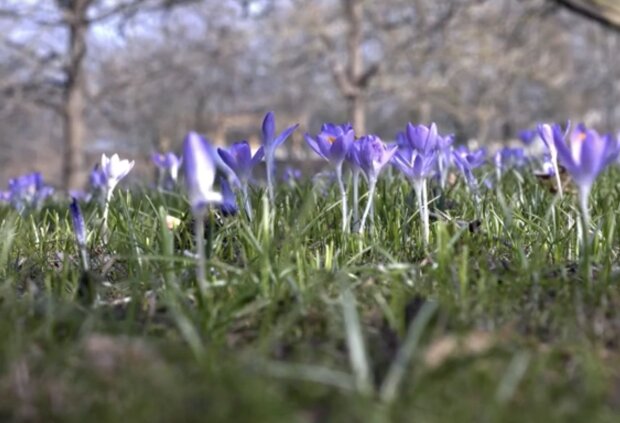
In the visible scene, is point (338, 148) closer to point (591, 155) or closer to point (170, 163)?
point (591, 155)

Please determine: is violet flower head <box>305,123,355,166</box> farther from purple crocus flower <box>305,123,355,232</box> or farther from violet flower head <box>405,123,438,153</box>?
violet flower head <box>405,123,438,153</box>

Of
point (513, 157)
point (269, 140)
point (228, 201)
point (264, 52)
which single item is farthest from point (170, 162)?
point (264, 52)

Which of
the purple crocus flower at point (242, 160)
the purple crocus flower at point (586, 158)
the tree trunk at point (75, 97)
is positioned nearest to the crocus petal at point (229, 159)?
the purple crocus flower at point (242, 160)

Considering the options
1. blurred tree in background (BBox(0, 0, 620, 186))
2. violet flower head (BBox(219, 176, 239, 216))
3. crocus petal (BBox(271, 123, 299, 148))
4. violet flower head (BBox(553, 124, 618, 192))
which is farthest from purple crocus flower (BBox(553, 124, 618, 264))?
blurred tree in background (BBox(0, 0, 620, 186))

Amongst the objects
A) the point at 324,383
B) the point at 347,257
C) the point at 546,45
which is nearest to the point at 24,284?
the point at 347,257

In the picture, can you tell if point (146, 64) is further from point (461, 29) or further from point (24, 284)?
point (24, 284)

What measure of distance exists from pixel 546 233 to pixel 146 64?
13183mm

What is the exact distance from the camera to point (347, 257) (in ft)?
6.33

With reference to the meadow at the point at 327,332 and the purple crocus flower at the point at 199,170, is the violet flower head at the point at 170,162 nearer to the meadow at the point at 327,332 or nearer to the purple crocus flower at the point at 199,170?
the meadow at the point at 327,332

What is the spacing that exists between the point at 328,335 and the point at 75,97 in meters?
10.6

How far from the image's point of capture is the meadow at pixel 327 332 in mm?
1037

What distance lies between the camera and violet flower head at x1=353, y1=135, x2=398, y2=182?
6.59 feet

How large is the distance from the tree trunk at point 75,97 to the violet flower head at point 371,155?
9252 millimetres

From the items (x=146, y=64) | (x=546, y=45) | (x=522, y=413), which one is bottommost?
(x=522, y=413)
